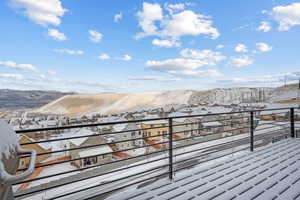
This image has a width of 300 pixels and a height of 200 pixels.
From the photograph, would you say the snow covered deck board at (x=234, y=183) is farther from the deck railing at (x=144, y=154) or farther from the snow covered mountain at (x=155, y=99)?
the snow covered mountain at (x=155, y=99)

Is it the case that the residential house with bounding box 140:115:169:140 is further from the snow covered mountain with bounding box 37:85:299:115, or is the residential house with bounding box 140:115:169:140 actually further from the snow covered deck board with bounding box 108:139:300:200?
the snow covered mountain with bounding box 37:85:299:115

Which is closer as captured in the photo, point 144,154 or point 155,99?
point 144,154

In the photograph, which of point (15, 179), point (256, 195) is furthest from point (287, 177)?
point (15, 179)

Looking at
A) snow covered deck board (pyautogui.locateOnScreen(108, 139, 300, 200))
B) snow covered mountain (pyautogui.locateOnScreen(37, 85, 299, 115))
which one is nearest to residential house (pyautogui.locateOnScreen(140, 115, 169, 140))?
snow covered deck board (pyautogui.locateOnScreen(108, 139, 300, 200))

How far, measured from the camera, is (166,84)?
2712cm

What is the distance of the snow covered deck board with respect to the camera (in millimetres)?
1528

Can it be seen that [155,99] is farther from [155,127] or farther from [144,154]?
[144,154]

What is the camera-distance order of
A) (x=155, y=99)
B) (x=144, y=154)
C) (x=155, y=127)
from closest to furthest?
(x=144, y=154)
(x=155, y=127)
(x=155, y=99)

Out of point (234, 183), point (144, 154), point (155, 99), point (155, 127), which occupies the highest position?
point (155, 99)

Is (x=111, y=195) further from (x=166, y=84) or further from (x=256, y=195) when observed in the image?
(x=166, y=84)

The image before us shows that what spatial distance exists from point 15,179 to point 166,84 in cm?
2687

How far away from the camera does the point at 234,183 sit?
173 cm

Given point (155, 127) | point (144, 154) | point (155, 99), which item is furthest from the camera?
point (155, 99)

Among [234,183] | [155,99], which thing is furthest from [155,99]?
[234,183]
